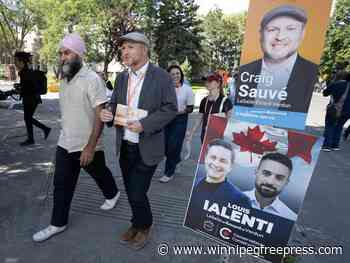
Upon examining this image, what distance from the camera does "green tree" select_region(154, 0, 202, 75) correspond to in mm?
39625

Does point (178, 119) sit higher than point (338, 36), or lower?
lower

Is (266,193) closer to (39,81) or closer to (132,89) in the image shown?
(132,89)

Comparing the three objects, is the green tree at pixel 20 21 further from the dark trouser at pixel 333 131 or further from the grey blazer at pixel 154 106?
the grey blazer at pixel 154 106

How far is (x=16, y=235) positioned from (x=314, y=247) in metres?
3.19

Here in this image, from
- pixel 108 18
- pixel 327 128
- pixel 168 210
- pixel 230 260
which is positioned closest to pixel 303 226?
pixel 230 260

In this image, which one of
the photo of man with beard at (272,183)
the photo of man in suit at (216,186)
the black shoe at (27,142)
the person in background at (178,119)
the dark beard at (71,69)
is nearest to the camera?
the photo of man with beard at (272,183)

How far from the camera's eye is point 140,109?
2.66 m

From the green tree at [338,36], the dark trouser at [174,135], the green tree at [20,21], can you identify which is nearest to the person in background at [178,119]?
the dark trouser at [174,135]

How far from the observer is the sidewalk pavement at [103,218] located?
114 inches

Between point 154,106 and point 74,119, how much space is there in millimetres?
845

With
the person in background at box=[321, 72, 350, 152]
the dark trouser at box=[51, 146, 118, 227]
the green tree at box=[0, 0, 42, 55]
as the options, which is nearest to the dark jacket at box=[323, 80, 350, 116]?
the person in background at box=[321, 72, 350, 152]

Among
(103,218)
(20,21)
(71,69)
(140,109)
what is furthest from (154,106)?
(20,21)

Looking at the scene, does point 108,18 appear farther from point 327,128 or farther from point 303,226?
point 303,226

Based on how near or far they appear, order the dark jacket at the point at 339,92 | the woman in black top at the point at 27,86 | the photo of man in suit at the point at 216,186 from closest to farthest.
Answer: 1. the photo of man in suit at the point at 216,186
2. the woman in black top at the point at 27,86
3. the dark jacket at the point at 339,92
